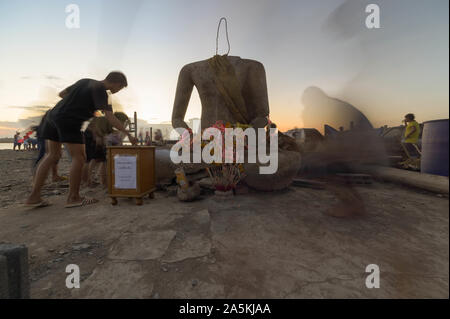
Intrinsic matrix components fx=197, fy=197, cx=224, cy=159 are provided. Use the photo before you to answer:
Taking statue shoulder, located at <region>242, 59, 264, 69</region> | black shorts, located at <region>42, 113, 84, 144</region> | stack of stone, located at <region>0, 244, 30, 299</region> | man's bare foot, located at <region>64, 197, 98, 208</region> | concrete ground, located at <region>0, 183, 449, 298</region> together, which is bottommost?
concrete ground, located at <region>0, 183, 449, 298</region>

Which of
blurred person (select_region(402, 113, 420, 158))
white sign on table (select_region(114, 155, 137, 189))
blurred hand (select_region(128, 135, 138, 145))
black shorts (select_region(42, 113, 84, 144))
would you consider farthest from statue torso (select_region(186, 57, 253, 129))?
blurred person (select_region(402, 113, 420, 158))

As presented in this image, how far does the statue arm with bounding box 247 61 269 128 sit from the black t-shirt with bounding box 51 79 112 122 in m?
2.33

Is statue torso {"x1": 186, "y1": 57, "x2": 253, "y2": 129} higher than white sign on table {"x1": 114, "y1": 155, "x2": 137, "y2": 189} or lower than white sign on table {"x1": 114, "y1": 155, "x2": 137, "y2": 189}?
higher

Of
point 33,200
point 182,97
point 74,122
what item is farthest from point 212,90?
point 33,200

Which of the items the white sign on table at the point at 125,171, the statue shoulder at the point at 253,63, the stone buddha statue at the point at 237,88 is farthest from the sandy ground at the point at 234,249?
the statue shoulder at the point at 253,63

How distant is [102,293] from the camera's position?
1.01m

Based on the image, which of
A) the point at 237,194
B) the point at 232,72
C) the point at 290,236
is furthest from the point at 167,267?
the point at 232,72

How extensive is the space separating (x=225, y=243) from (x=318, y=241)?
0.72 metres

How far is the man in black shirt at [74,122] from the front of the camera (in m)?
2.48

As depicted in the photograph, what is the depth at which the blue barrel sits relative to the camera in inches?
33.4

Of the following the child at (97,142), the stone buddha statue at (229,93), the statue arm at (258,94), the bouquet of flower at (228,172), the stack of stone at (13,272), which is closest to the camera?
the stack of stone at (13,272)

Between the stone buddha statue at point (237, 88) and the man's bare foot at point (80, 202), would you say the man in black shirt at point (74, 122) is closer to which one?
the man's bare foot at point (80, 202)

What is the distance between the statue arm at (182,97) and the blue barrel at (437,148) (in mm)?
3446

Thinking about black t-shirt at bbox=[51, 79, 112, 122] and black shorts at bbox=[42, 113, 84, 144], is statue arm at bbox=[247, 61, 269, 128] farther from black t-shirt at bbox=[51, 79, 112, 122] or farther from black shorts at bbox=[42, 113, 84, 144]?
black shorts at bbox=[42, 113, 84, 144]
